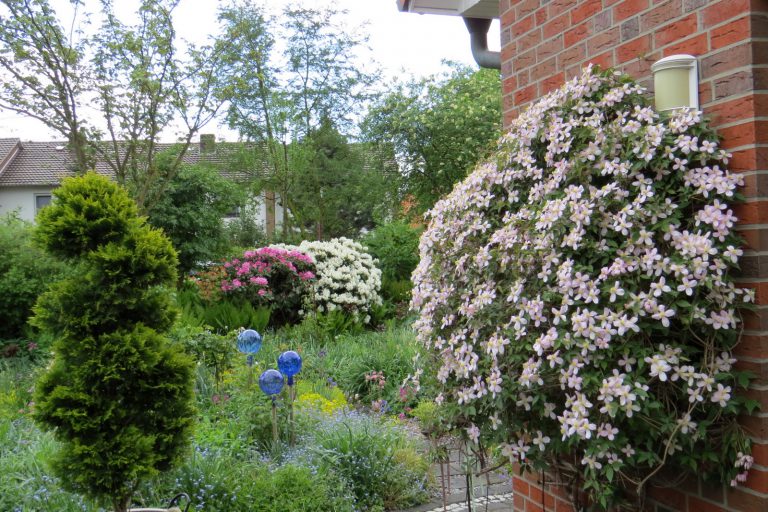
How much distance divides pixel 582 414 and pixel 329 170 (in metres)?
16.9

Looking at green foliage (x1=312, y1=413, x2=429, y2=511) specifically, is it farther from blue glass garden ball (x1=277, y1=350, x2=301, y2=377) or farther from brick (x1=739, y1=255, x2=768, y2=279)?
brick (x1=739, y1=255, x2=768, y2=279)

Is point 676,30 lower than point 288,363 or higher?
higher

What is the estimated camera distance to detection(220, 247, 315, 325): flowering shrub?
34.0ft

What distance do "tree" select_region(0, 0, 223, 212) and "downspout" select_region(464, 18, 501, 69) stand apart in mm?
6589

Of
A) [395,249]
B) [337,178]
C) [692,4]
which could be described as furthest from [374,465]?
[337,178]

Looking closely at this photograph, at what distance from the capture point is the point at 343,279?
11.3 m

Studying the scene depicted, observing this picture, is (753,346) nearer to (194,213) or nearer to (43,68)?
→ (43,68)

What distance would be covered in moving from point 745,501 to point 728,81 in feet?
4.49

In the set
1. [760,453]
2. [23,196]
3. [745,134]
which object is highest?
[23,196]

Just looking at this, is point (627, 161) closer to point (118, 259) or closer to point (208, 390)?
point (118, 259)

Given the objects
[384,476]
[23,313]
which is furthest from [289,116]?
[384,476]

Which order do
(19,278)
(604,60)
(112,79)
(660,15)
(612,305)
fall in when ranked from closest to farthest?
(612,305)
(660,15)
(604,60)
(19,278)
(112,79)

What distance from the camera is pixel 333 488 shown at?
4.00 meters

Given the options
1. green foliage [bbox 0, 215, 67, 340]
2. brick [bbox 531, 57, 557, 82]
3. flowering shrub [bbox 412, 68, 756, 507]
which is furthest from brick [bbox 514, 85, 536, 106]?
green foliage [bbox 0, 215, 67, 340]
